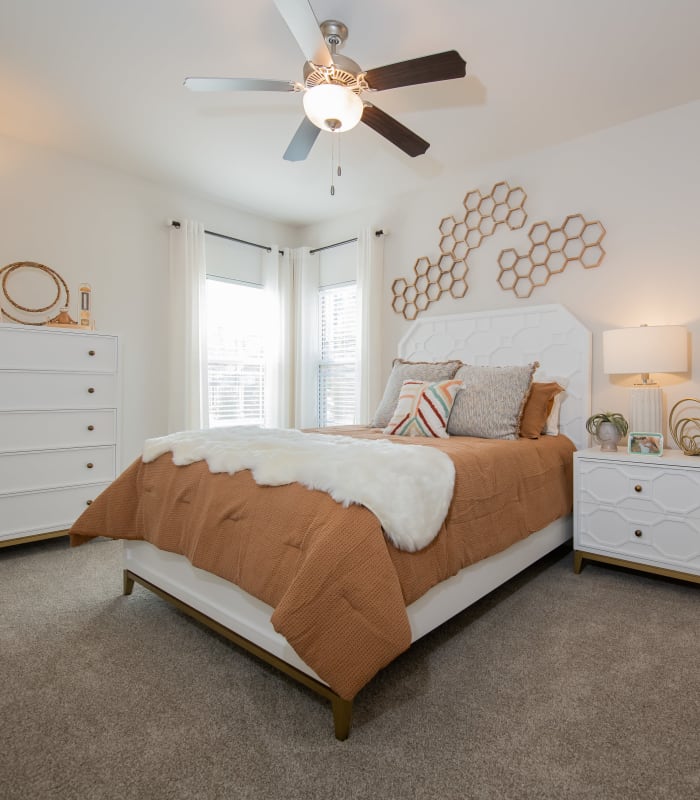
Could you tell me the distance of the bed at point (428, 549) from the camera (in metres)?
1.46

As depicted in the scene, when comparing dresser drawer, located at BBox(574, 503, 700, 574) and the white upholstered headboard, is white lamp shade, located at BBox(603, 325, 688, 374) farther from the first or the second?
dresser drawer, located at BBox(574, 503, 700, 574)

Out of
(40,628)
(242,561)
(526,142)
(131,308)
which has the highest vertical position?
(526,142)

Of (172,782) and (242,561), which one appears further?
(242,561)

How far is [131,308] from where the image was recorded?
3795 millimetres

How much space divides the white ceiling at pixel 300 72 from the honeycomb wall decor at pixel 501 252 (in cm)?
34

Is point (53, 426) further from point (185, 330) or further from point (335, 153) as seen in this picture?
point (335, 153)

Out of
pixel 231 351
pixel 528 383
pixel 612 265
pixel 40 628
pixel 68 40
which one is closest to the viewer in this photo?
pixel 40 628

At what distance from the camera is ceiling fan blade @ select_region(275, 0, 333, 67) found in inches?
66.1

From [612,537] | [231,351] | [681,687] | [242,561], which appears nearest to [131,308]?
Answer: [231,351]

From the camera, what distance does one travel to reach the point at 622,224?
9.89 feet

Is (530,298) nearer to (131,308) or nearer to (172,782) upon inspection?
(131,308)

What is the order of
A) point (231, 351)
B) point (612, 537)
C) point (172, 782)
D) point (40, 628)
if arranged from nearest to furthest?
point (172, 782)
point (40, 628)
point (612, 537)
point (231, 351)

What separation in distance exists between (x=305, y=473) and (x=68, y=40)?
2367mm

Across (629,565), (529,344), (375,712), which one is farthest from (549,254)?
(375,712)
